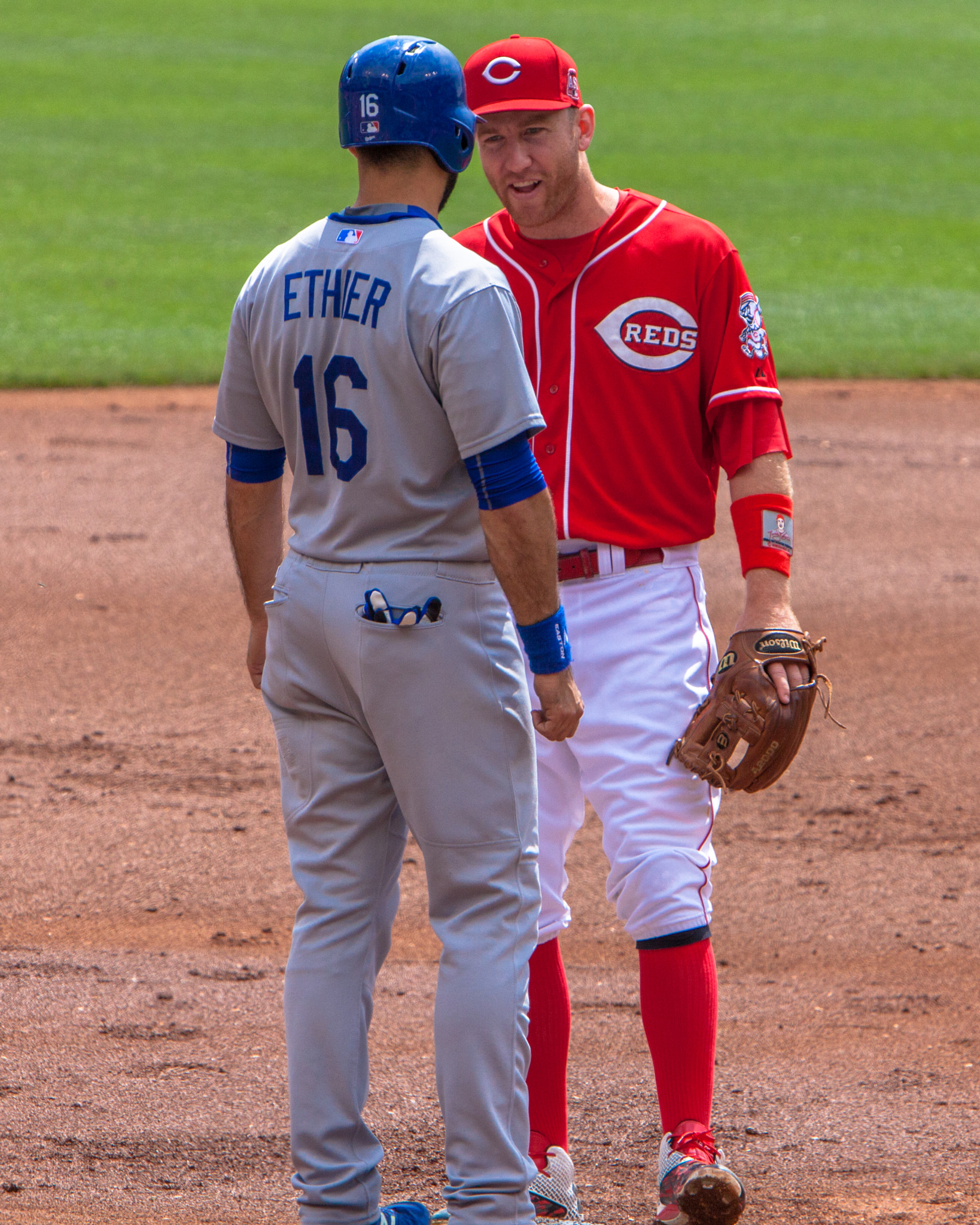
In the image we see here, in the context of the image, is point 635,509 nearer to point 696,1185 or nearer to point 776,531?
point 776,531

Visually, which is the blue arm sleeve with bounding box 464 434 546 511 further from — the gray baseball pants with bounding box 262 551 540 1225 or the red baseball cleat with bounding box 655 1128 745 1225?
the red baseball cleat with bounding box 655 1128 745 1225

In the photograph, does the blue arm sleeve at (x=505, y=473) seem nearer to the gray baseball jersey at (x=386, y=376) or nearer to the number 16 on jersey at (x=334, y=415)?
the gray baseball jersey at (x=386, y=376)

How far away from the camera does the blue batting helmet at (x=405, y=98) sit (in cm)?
249

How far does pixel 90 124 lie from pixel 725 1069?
794 inches

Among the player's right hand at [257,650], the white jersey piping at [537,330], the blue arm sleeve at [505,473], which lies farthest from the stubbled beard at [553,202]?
the player's right hand at [257,650]

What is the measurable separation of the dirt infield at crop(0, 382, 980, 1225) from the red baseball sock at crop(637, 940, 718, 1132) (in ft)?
0.93

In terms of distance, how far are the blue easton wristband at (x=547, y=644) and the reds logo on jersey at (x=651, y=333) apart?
773 millimetres

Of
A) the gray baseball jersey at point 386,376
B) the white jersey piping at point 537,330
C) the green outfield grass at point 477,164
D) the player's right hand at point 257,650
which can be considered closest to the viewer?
the gray baseball jersey at point 386,376

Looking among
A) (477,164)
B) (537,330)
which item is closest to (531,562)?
(537,330)

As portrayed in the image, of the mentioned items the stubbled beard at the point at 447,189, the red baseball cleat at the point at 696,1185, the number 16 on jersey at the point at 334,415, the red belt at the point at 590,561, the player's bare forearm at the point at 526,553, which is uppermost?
the stubbled beard at the point at 447,189

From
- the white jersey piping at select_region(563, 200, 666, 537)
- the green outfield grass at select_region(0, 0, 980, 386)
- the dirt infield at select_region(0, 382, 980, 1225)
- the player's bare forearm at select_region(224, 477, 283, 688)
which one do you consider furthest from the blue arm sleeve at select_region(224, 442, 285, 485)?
the green outfield grass at select_region(0, 0, 980, 386)

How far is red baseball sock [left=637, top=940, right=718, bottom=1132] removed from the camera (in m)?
3.03

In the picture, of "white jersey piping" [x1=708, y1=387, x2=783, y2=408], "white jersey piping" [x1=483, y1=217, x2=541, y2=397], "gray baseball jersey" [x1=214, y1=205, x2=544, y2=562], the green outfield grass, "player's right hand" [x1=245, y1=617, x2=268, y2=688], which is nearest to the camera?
"gray baseball jersey" [x1=214, y1=205, x2=544, y2=562]

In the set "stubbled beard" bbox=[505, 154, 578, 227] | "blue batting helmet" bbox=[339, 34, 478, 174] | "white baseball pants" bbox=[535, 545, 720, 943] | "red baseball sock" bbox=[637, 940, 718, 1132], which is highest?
"blue batting helmet" bbox=[339, 34, 478, 174]
